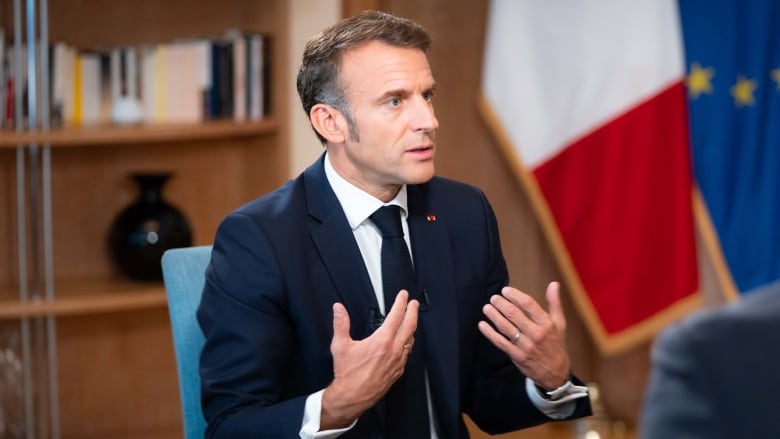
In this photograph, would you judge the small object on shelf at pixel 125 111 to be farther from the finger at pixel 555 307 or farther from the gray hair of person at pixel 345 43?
the finger at pixel 555 307

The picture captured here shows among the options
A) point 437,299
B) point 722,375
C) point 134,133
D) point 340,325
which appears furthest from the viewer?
point 134,133

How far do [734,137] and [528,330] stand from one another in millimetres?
2151

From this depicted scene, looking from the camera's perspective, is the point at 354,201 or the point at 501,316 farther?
the point at 354,201

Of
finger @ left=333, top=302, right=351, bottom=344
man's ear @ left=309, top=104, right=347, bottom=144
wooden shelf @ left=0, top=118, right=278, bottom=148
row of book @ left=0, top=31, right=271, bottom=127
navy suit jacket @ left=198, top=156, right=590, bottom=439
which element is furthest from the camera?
row of book @ left=0, top=31, right=271, bottom=127

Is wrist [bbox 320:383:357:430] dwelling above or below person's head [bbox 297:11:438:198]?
below

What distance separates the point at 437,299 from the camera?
1906mm

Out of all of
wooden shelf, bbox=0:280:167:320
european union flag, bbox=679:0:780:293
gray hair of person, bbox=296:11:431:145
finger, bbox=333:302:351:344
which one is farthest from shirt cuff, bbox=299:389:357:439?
european union flag, bbox=679:0:780:293

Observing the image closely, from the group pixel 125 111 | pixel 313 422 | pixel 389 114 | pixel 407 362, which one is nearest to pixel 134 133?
pixel 125 111

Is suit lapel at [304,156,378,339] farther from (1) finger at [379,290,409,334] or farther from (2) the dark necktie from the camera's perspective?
(1) finger at [379,290,409,334]

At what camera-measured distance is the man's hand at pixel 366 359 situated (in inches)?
64.7

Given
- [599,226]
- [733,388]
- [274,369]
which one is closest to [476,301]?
[274,369]

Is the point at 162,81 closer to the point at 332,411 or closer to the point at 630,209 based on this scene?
the point at 630,209

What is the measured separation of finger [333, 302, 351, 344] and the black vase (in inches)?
80.6

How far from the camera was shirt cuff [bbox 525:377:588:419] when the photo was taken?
1.84 meters
